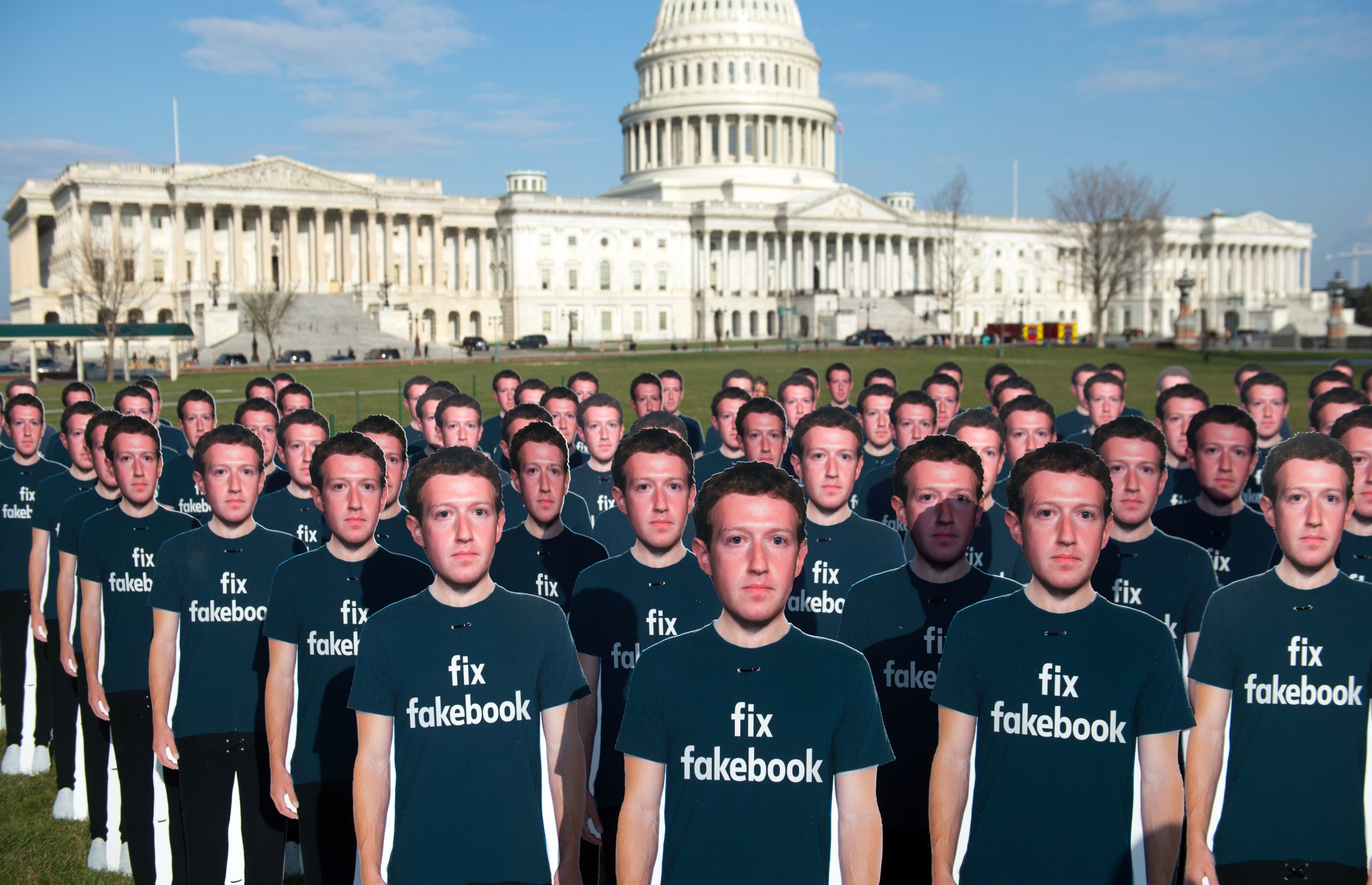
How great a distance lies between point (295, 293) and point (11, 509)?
Result: 80.0m

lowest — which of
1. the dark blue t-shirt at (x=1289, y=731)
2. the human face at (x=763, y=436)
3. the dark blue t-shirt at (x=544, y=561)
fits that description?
the dark blue t-shirt at (x=1289, y=731)

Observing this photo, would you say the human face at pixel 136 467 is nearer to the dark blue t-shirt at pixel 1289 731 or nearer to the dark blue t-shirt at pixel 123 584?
the dark blue t-shirt at pixel 123 584

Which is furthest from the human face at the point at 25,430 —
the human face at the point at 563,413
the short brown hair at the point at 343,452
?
the short brown hair at the point at 343,452

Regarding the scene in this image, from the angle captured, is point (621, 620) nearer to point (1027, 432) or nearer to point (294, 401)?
point (1027, 432)

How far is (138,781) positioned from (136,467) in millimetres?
1768

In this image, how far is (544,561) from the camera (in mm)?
6082

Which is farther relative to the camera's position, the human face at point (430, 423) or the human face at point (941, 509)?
the human face at point (430, 423)

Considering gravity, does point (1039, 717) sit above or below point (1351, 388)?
below

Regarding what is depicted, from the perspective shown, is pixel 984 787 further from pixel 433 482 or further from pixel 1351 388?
pixel 1351 388

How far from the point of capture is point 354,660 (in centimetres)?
499

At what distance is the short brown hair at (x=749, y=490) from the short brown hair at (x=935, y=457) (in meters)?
1.68

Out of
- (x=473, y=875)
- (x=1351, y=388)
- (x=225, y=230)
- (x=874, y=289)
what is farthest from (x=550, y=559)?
(x=874, y=289)

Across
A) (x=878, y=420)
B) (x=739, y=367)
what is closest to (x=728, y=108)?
(x=739, y=367)

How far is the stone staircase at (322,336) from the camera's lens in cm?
7344
